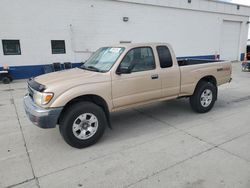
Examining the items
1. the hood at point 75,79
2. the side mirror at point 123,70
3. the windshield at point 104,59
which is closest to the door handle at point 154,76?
the side mirror at point 123,70

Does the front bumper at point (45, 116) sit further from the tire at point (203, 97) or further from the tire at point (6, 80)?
the tire at point (6, 80)

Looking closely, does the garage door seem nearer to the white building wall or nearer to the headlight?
the white building wall

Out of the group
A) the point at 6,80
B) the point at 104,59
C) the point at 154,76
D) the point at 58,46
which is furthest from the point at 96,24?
the point at 154,76

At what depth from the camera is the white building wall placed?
35.8 feet

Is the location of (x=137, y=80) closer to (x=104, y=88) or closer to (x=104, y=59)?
(x=104, y=88)

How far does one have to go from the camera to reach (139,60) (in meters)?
4.33

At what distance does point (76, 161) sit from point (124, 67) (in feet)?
6.16

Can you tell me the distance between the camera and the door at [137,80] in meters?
3.98

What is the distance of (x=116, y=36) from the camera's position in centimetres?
1369

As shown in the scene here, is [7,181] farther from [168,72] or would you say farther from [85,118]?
[168,72]

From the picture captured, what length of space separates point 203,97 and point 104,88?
2879 mm

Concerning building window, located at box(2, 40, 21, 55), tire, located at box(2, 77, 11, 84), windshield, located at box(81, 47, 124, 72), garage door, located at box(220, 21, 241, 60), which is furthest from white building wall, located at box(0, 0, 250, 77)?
windshield, located at box(81, 47, 124, 72)

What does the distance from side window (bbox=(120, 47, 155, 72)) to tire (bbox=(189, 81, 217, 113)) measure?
1.58 meters

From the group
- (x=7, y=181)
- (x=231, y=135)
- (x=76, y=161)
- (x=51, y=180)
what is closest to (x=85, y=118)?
(x=76, y=161)
